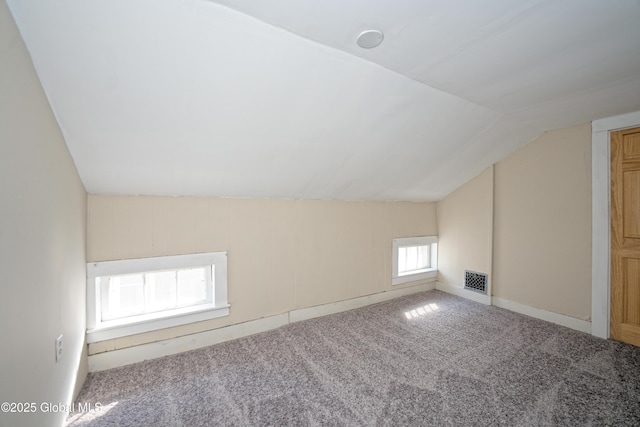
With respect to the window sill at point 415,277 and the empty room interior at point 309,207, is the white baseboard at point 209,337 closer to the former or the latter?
the empty room interior at point 309,207

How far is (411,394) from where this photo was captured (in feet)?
5.60

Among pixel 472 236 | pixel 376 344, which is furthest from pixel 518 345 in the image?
pixel 472 236

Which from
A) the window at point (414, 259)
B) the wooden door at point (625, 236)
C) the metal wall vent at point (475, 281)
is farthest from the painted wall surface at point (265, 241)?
the wooden door at point (625, 236)

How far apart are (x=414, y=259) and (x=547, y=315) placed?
1500 millimetres

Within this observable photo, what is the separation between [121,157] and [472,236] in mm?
3668

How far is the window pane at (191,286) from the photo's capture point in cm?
230

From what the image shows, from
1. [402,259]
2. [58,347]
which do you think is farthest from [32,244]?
[402,259]

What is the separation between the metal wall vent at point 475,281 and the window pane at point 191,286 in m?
3.11

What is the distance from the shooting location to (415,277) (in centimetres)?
365

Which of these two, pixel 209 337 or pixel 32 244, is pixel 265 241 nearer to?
pixel 209 337

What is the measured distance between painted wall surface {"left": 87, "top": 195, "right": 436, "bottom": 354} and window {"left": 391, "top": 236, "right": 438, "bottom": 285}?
0.12 meters

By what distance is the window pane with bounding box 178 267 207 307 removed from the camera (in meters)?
2.30

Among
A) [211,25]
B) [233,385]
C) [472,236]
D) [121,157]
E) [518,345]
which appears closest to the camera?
[211,25]

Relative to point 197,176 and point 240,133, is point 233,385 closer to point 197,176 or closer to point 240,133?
point 197,176
